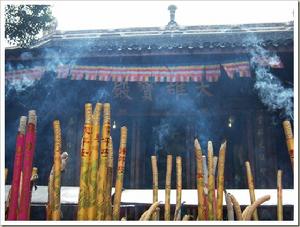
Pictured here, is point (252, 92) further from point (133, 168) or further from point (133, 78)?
point (133, 168)

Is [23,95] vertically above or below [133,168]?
above

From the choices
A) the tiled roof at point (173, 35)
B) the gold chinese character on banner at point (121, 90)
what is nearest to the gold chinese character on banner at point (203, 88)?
the gold chinese character on banner at point (121, 90)

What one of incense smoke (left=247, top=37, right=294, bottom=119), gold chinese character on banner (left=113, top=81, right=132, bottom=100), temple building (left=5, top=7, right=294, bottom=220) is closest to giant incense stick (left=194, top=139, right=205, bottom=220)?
temple building (left=5, top=7, right=294, bottom=220)

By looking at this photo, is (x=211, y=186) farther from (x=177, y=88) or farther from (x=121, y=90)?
(x=121, y=90)

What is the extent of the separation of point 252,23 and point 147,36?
3.72 metres

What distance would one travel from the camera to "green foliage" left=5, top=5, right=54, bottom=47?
740 centimetres

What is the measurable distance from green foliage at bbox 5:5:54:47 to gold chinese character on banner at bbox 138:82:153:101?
11.0 ft

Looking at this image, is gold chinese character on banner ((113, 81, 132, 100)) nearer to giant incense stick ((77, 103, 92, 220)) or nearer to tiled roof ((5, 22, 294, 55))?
tiled roof ((5, 22, 294, 55))

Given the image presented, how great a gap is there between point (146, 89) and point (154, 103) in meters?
0.49

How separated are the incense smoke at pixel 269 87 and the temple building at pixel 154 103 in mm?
95

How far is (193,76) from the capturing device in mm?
6074

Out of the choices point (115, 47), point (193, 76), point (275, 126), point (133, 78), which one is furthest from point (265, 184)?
point (115, 47)

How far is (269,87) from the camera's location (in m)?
6.56

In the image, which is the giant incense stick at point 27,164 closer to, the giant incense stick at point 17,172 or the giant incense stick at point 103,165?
the giant incense stick at point 17,172
